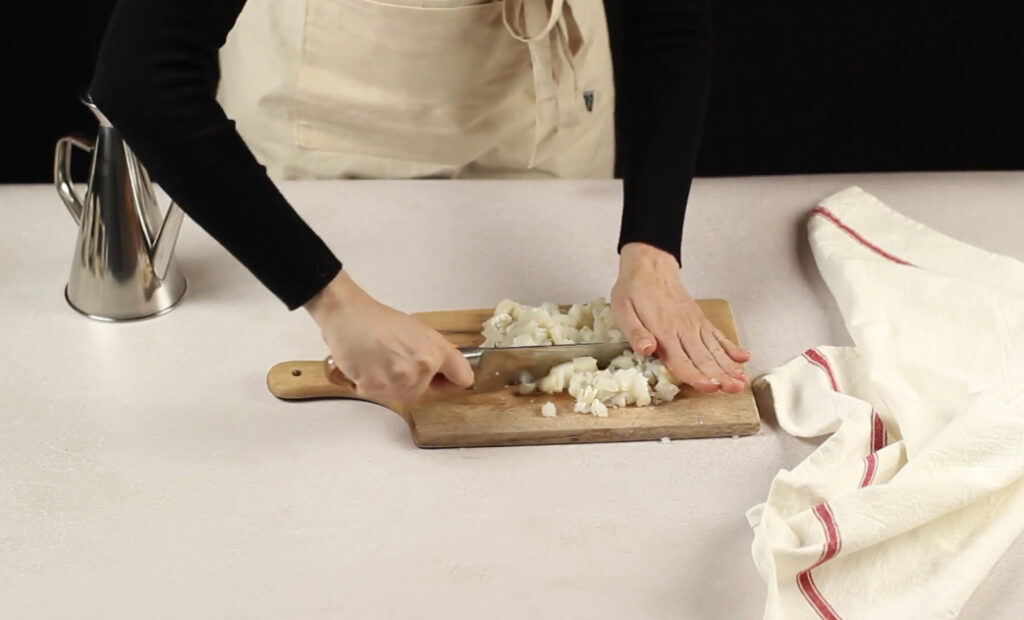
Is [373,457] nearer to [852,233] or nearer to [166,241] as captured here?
[166,241]

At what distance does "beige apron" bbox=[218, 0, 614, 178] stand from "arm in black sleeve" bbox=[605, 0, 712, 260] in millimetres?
83

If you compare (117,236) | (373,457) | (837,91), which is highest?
(117,236)

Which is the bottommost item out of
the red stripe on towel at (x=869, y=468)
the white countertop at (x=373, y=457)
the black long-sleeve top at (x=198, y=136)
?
the white countertop at (x=373, y=457)

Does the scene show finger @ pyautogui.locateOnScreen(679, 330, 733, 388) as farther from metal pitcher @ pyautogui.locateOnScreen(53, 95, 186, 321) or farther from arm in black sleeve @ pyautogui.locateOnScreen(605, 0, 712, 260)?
metal pitcher @ pyautogui.locateOnScreen(53, 95, 186, 321)

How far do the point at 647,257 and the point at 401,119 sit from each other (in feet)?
1.04

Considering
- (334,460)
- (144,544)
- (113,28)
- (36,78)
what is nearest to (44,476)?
(144,544)

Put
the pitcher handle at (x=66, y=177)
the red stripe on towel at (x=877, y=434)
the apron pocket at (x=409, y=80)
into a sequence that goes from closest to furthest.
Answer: the red stripe on towel at (x=877, y=434), the pitcher handle at (x=66, y=177), the apron pocket at (x=409, y=80)

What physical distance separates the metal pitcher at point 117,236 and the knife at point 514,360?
0.68 ft

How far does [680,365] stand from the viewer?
3.22ft

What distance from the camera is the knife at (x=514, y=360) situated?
3.16 feet

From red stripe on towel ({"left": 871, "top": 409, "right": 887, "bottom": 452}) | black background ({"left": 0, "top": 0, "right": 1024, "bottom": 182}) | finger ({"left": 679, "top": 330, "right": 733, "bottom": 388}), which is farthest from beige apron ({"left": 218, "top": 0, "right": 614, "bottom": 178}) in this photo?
black background ({"left": 0, "top": 0, "right": 1024, "bottom": 182})

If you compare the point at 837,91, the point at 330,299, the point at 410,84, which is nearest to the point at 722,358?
the point at 330,299

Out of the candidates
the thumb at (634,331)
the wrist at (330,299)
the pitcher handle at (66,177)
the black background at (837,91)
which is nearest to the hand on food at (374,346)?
the wrist at (330,299)

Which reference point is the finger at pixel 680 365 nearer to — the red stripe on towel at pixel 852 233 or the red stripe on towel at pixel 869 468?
the red stripe on towel at pixel 869 468
